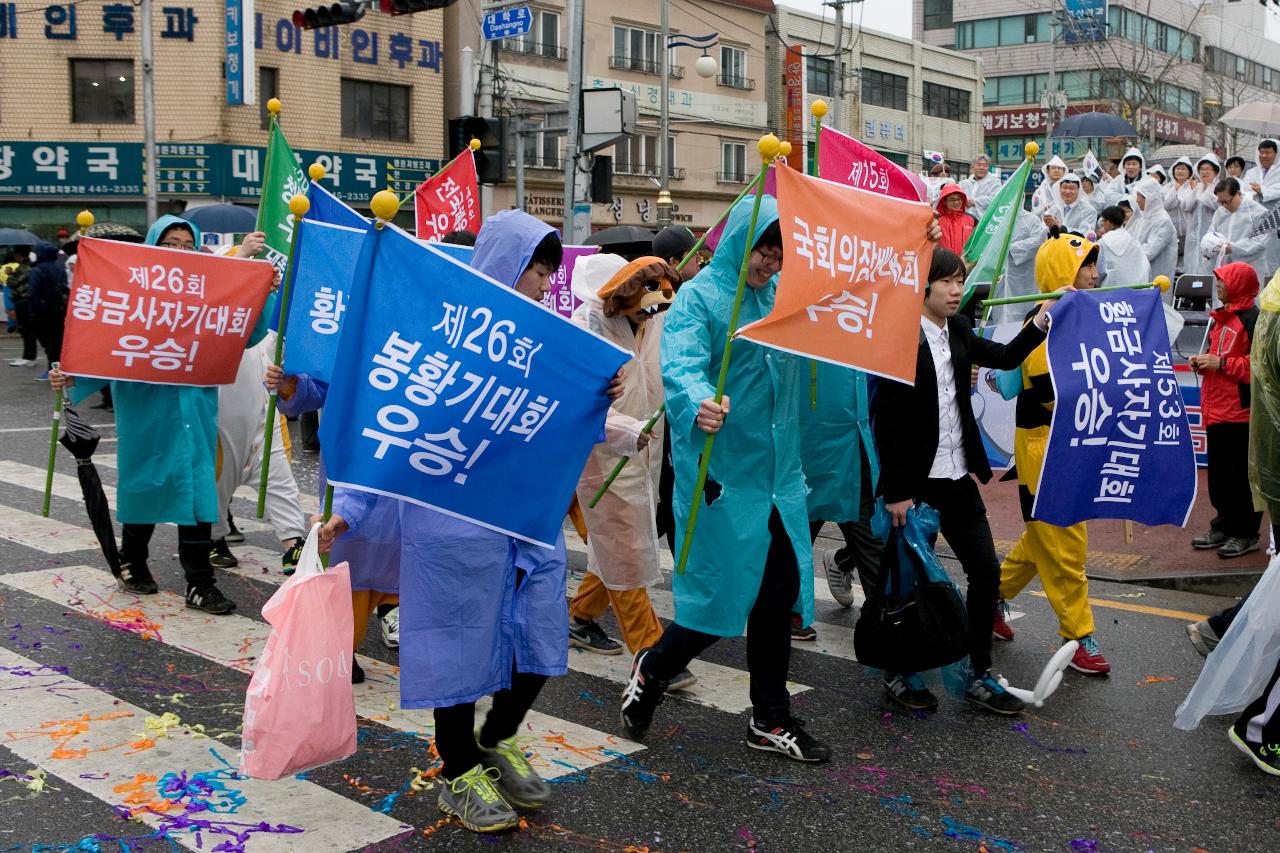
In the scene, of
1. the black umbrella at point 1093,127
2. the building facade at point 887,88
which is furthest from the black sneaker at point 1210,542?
the building facade at point 887,88

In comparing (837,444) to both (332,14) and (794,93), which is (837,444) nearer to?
(332,14)

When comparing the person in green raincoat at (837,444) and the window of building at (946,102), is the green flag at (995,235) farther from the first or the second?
the window of building at (946,102)

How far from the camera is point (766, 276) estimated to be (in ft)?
14.9

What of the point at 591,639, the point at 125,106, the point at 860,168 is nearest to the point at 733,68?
the point at 125,106

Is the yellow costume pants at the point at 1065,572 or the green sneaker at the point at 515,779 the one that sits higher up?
the yellow costume pants at the point at 1065,572

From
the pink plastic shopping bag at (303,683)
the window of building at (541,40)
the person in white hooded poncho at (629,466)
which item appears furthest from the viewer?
the window of building at (541,40)

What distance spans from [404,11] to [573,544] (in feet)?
29.6

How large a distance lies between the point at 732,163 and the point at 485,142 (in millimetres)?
29396

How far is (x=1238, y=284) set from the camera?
745 centimetres

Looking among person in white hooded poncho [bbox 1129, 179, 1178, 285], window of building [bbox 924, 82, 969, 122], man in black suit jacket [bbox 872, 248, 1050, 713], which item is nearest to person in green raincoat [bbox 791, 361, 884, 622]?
man in black suit jacket [bbox 872, 248, 1050, 713]

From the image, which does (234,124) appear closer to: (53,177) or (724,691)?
(53,177)

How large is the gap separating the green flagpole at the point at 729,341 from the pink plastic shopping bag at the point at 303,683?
1.21 metres

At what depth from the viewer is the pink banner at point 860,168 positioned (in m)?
6.04

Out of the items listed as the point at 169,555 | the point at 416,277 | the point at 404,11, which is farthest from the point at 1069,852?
the point at 404,11
